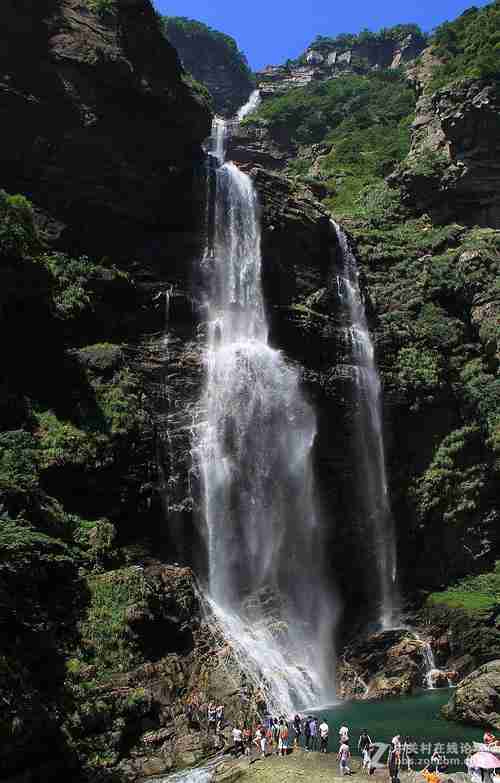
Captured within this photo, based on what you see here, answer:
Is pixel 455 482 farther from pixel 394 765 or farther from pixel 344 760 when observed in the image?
pixel 394 765

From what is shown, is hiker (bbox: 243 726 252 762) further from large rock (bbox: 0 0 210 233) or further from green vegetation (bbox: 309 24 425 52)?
green vegetation (bbox: 309 24 425 52)

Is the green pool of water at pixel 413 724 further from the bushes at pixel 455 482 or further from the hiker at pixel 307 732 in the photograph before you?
the bushes at pixel 455 482

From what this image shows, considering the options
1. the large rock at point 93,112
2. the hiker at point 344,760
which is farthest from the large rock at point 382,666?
the large rock at point 93,112

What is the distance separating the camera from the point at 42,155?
29672 mm

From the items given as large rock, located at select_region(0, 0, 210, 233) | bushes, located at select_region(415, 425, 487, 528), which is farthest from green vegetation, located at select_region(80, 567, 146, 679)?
large rock, located at select_region(0, 0, 210, 233)

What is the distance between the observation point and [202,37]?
92.2 metres

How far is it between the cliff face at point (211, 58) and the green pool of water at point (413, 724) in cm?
8268

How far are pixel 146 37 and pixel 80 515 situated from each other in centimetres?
2557

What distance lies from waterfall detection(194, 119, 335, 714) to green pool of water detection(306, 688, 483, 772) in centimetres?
175

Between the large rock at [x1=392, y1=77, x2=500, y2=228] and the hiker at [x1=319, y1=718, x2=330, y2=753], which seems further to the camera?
the large rock at [x1=392, y1=77, x2=500, y2=228]

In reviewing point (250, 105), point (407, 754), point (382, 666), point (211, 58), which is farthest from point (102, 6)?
point (211, 58)

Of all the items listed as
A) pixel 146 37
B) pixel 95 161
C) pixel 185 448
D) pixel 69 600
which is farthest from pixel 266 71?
pixel 69 600

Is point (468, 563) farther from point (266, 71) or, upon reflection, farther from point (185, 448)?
point (266, 71)

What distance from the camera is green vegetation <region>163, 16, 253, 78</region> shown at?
9112 centimetres
